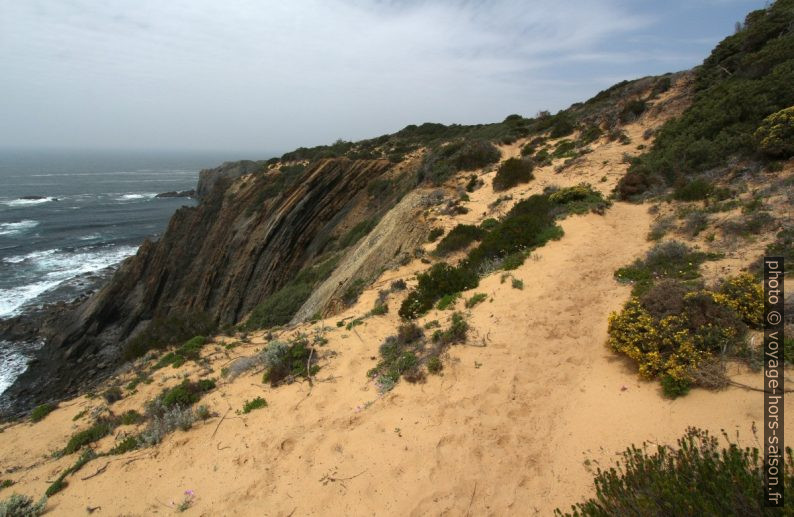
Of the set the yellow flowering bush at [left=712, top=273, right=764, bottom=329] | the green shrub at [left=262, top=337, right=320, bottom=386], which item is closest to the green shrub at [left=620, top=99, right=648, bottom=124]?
the yellow flowering bush at [left=712, top=273, right=764, bottom=329]

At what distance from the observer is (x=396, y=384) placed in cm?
722

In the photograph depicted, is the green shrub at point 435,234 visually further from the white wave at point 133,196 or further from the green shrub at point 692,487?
the white wave at point 133,196

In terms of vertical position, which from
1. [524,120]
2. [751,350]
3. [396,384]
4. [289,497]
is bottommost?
[289,497]

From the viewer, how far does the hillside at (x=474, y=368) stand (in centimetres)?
521

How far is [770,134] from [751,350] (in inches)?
390

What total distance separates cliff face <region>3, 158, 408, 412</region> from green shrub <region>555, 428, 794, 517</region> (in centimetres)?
2306

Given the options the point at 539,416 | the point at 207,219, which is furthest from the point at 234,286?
the point at 539,416

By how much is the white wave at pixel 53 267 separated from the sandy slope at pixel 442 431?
30.3 meters

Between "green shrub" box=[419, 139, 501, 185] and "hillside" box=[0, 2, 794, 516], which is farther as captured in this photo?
"green shrub" box=[419, 139, 501, 185]

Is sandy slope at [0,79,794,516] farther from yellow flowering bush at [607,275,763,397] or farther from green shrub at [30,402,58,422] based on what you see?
green shrub at [30,402,58,422]

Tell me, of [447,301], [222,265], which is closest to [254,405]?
[447,301]

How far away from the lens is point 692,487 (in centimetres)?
343

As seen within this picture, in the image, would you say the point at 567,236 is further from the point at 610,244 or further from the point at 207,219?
the point at 207,219

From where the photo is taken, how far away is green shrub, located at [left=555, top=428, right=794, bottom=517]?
3.10 m
